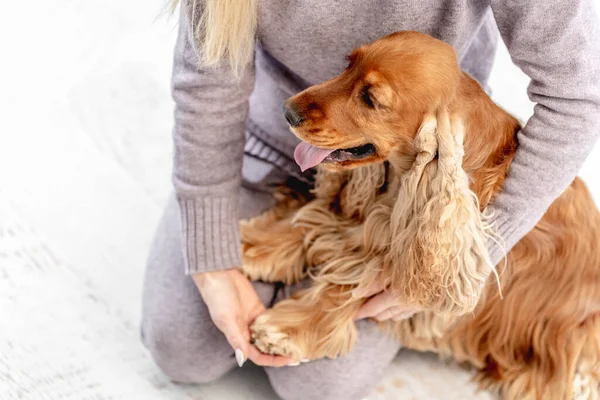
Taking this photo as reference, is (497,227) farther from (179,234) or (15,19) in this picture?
(15,19)

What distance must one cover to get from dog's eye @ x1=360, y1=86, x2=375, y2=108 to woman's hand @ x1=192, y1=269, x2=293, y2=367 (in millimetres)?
561

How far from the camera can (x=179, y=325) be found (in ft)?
5.77

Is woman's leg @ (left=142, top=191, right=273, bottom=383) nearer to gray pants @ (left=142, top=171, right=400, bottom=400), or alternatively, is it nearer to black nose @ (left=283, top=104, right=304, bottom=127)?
gray pants @ (left=142, top=171, right=400, bottom=400)

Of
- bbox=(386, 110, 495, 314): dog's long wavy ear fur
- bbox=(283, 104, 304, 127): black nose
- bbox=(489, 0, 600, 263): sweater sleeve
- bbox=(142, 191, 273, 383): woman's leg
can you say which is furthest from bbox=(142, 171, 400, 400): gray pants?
bbox=(283, 104, 304, 127): black nose

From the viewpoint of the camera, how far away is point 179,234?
182 centimetres

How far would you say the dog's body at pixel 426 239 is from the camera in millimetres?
1345

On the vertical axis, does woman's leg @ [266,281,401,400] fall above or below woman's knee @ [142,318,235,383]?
above

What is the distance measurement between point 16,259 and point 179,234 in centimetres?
52

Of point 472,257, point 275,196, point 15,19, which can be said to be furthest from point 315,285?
point 15,19

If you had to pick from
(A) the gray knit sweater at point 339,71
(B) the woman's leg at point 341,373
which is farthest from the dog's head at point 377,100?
(B) the woman's leg at point 341,373

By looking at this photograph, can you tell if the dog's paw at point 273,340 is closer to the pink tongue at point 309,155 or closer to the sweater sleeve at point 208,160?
the sweater sleeve at point 208,160

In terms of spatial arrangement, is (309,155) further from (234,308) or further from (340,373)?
(340,373)

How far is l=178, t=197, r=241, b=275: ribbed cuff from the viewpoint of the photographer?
66.6 inches

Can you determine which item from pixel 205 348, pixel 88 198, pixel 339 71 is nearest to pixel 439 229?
pixel 339 71
